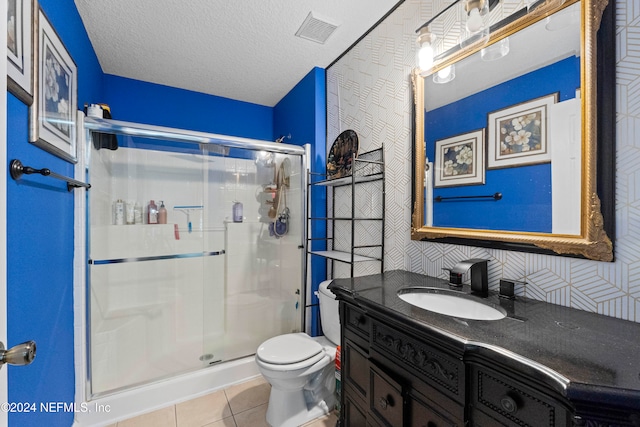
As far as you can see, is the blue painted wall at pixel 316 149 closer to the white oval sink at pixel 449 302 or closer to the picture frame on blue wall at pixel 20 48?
the white oval sink at pixel 449 302

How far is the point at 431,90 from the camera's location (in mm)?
1420

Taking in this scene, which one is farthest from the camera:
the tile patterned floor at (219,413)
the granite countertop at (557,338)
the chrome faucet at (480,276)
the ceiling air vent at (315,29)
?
the ceiling air vent at (315,29)

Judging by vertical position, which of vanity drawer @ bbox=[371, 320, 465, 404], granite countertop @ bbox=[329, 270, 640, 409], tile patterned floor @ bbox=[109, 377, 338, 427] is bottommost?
tile patterned floor @ bbox=[109, 377, 338, 427]

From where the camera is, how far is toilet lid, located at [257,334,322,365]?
1.52 metres

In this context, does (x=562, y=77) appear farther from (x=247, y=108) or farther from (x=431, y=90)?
(x=247, y=108)

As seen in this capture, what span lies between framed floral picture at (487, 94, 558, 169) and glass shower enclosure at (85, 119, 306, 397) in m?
1.46

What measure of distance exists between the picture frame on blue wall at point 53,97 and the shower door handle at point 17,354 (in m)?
0.82

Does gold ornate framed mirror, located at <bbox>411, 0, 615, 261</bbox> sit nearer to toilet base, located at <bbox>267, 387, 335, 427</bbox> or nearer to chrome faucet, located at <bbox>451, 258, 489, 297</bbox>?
chrome faucet, located at <bbox>451, 258, 489, 297</bbox>

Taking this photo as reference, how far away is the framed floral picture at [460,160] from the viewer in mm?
1205

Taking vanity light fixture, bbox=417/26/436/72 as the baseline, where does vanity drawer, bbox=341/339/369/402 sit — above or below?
below

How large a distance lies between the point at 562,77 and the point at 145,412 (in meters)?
2.73

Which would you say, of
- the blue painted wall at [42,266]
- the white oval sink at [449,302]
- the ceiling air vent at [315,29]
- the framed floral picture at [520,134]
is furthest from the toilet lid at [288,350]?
the ceiling air vent at [315,29]

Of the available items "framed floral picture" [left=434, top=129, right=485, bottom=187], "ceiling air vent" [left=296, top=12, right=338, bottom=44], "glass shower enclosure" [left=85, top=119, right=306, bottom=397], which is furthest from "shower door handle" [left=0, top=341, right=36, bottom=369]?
"ceiling air vent" [left=296, top=12, right=338, bottom=44]

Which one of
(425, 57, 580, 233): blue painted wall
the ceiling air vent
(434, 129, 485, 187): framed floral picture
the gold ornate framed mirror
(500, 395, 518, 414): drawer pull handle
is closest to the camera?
(500, 395, 518, 414): drawer pull handle
